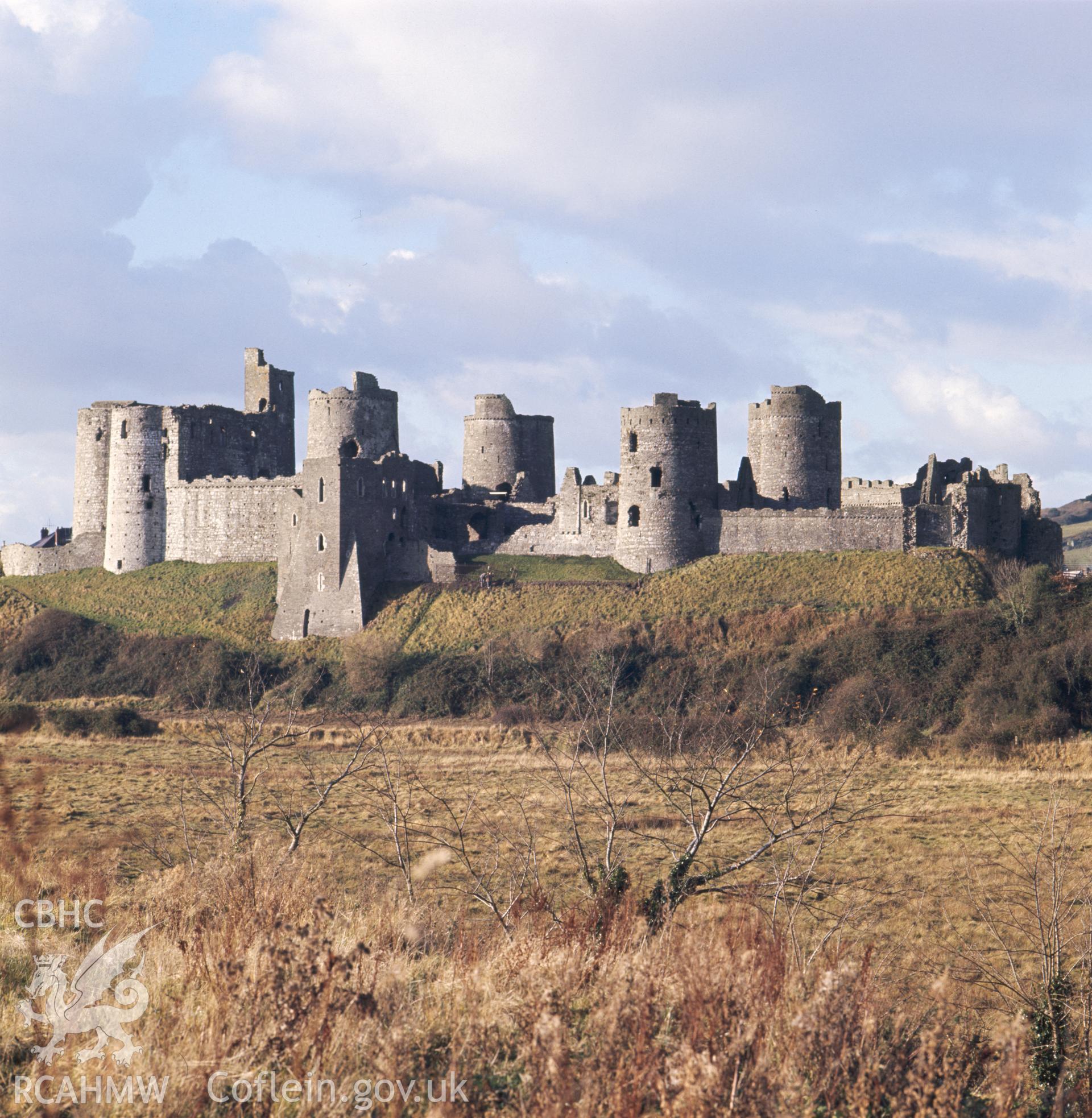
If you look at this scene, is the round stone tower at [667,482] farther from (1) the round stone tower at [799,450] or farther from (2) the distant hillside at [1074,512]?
(2) the distant hillside at [1074,512]

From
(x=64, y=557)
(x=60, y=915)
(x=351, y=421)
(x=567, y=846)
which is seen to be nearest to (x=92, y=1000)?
(x=60, y=915)

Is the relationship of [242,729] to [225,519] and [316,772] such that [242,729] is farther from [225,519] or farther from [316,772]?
[225,519]

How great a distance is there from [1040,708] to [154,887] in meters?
33.5

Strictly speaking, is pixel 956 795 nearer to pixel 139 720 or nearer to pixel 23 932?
pixel 23 932

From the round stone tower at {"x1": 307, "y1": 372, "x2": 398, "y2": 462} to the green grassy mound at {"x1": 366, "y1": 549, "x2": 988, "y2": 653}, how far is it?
15.2 metres

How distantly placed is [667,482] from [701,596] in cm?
696

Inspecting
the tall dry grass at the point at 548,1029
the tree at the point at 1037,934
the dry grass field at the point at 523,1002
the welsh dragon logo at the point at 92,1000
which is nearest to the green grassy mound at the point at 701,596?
the tree at the point at 1037,934

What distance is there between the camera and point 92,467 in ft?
238

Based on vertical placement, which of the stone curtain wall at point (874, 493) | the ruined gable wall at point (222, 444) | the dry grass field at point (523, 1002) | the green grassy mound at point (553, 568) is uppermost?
the ruined gable wall at point (222, 444)

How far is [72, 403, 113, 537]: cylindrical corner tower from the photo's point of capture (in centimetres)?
7250

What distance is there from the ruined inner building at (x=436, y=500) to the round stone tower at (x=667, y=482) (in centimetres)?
7

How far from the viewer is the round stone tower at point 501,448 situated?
238 feet

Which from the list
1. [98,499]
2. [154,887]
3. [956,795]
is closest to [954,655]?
[956,795]

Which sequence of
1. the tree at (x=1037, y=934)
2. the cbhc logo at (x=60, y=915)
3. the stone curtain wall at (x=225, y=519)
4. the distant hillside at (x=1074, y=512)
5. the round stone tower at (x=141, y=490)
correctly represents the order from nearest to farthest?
the tree at (x=1037, y=934), the cbhc logo at (x=60, y=915), the stone curtain wall at (x=225, y=519), the round stone tower at (x=141, y=490), the distant hillside at (x=1074, y=512)
